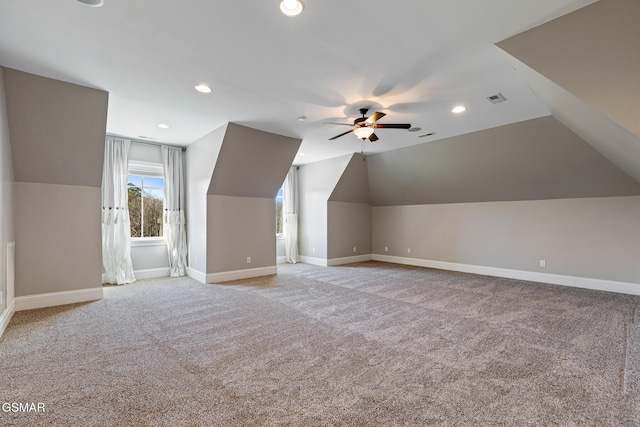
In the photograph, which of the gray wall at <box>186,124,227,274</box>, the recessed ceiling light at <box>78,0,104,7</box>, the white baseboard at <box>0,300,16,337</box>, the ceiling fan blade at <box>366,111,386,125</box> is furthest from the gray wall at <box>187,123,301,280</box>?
the recessed ceiling light at <box>78,0,104,7</box>

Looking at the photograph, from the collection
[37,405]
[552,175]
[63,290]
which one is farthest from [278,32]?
[552,175]

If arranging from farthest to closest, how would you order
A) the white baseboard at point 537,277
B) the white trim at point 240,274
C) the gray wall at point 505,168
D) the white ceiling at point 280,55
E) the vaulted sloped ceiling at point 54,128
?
the white trim at point 240,274 < the white baseboard at point 537,277 < the gray wall at point 505,168 < the vaulted sloped ceiling at point 54,128 < the white ceiling at point 280,55

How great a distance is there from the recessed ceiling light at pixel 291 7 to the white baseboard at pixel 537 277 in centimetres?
657

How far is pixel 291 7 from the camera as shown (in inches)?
89.9

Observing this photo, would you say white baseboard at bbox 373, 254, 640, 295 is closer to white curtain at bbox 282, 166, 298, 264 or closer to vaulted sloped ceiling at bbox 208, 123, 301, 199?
white curtain at bbox 282, 166, 298, 264

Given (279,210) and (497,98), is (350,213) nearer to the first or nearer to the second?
(279,210)

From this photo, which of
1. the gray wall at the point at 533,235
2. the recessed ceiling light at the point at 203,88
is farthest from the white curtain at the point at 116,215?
the gray wall at the point at 533,235

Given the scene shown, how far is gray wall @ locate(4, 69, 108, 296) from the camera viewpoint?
12.0 feet

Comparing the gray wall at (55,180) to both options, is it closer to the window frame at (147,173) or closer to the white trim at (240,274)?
the window frame at (147,173)

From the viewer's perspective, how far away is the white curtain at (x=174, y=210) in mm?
6414

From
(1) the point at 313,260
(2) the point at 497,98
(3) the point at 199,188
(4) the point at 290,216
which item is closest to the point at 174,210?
(3) the point at 199,188

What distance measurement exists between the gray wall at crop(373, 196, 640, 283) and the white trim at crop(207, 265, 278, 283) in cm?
391

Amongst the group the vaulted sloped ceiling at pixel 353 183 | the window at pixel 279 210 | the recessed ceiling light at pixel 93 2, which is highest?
the recessed ceiling light at pixel 93 2

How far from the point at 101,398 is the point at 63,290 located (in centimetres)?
317
